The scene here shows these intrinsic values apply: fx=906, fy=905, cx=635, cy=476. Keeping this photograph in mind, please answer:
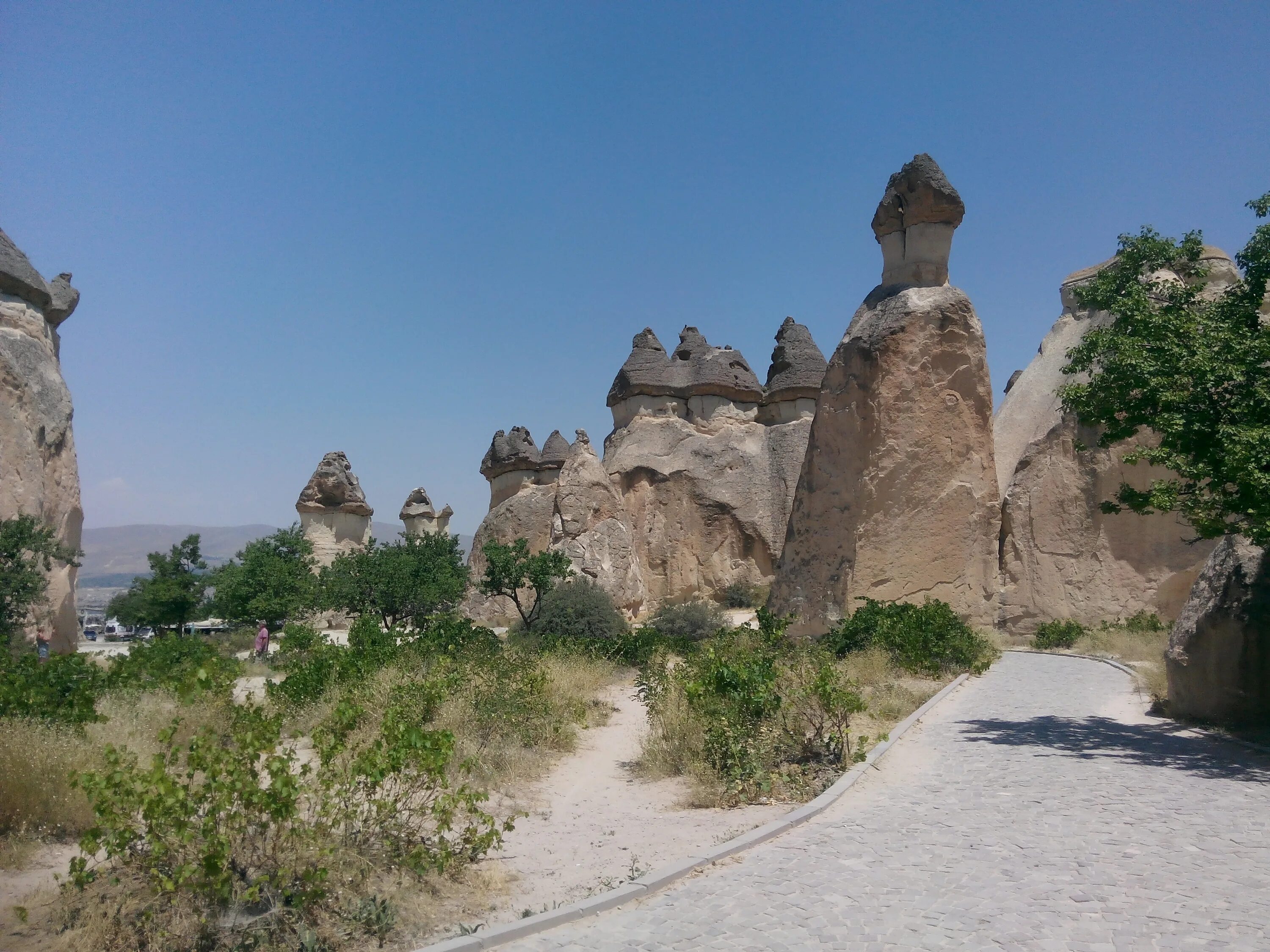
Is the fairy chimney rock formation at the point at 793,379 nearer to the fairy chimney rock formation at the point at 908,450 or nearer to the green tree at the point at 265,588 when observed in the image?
the fairy chimney rock formation at the point at 908,450

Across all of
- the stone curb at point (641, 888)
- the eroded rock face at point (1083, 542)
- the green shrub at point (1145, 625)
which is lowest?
the stone curb at point (641, 888)

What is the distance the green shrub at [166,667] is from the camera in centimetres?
730

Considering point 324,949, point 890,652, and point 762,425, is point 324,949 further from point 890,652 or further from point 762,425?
point 762,425

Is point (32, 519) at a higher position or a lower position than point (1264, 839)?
higher

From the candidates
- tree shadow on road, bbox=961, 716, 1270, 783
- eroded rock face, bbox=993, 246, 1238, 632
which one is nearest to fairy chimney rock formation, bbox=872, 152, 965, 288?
eroded rock face, bbox=993, 246, 1238, 632

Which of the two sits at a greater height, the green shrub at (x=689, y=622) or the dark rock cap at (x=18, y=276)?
the dark rock cap at (x=18, y=276)

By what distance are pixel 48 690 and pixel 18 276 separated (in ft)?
43.1

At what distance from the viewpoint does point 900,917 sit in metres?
3.89

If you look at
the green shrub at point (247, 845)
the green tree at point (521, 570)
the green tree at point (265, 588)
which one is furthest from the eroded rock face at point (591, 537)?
the green shrub at point (247, 845)

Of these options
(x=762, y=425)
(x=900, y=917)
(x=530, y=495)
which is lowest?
(x=900, y=917)

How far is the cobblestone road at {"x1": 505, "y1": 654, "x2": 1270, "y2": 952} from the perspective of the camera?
3715 mm

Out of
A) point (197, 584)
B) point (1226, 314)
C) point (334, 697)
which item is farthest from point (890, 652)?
point (197, 584)

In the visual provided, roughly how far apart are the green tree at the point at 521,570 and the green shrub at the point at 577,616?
0.21m

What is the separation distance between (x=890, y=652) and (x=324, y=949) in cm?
1009
